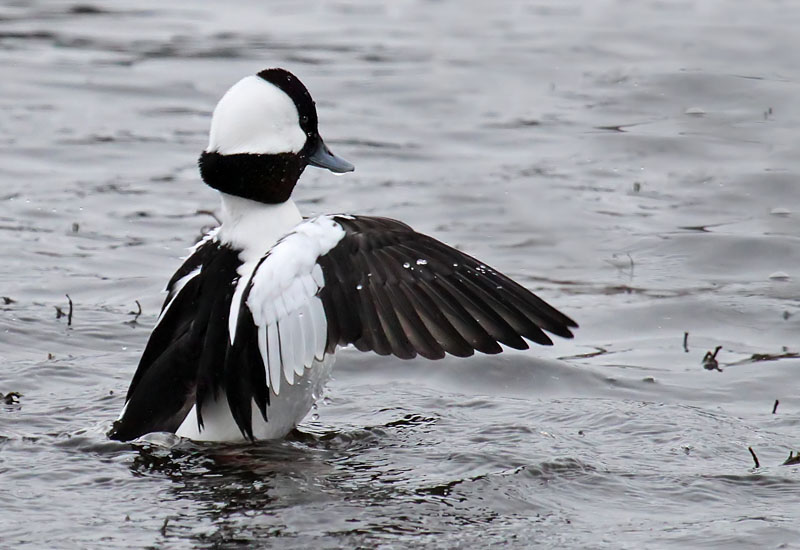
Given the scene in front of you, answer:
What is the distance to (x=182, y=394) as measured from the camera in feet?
18.6

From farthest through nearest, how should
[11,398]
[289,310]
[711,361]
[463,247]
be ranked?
[463,247], [711,361], [11,398], [289,310]

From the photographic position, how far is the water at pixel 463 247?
518cm

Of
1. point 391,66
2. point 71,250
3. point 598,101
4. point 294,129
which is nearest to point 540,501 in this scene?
point 294,129

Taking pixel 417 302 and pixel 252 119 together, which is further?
pixel 252 119

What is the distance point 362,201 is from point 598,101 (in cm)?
322

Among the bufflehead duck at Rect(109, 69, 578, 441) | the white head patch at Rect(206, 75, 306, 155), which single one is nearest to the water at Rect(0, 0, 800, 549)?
the bufflehead duck at Rect(109, 69, 578, 441)

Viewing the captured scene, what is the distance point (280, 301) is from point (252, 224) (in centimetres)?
66

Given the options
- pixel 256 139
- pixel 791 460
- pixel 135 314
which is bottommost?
pixel 791 460

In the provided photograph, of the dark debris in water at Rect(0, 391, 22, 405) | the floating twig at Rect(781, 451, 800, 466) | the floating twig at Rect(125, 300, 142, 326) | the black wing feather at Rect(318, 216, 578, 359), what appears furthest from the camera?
the floating twig at Rect(125, 300, 142, 326)

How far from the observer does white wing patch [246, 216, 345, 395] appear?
5.14 m

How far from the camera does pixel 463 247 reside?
29.0 ft

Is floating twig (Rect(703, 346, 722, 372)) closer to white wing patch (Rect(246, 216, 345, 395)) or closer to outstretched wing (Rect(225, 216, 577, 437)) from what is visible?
outstretched wing (Rect(225, 216, 577, 437))

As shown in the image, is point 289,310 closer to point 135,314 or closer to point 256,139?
point 256,139

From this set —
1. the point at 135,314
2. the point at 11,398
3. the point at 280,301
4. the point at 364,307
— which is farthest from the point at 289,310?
the point at 135,314
